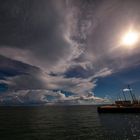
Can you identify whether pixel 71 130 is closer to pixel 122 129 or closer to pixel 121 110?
pixel 122 129

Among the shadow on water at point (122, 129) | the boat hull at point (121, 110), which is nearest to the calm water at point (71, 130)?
the shadow on water at point (122, 129)

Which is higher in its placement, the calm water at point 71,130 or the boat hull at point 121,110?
the boat hull at point 121,110

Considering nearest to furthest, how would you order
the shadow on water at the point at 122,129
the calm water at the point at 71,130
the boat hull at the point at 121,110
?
1. the calm water at the point at 71,130
2. the shadow on water at the point at 122,129
3. the boat hull at the point at 121,110

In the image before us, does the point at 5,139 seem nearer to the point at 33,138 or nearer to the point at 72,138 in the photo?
the point at 33,138

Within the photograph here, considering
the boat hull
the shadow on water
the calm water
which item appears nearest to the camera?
the calm water

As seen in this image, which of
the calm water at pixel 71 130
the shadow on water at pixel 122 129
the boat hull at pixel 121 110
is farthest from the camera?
the boat hull at pixel 121 110

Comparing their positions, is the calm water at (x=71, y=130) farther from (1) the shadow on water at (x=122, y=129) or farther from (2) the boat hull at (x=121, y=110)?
(2) the boat hull at (x=121, y=110)

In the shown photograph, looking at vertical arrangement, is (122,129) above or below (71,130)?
below

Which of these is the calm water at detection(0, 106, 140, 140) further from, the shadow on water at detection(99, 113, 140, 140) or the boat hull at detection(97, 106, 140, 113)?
the boat hull at detection(97, 106, 140, 113)

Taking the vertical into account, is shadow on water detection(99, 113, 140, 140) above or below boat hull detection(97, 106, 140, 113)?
below

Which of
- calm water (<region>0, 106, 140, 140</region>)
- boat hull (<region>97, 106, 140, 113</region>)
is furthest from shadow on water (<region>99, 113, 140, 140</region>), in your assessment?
boat hull (<region>97, 106, 140, 113</region>)

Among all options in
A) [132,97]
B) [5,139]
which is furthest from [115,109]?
[5,139]

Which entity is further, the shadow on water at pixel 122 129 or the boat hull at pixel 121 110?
the boat hull at pixel 121 110

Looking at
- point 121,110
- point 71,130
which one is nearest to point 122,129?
point 71,130
